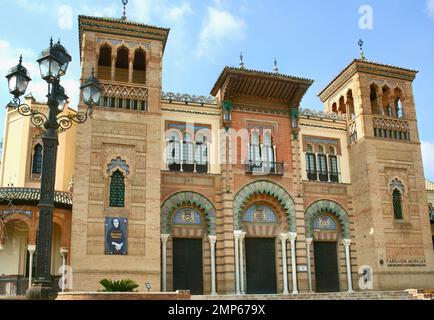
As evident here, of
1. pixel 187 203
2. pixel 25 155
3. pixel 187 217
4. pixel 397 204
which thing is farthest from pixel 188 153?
pixel 397 204

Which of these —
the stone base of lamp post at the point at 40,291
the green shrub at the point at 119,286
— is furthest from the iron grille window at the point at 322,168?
the stone base of lamp post at the point at 40,291

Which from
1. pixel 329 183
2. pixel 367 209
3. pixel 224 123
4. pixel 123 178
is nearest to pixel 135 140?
pixel 123 178

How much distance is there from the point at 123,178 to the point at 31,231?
3.72 meters

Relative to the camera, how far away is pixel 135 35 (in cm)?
1973

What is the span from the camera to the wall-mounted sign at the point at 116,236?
17203mm

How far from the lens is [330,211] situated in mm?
21562

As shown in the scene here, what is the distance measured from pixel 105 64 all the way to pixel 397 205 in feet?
45.6

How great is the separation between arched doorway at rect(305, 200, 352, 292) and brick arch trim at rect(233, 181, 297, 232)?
36.6 inches

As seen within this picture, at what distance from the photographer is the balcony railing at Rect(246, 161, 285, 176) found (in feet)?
67.0

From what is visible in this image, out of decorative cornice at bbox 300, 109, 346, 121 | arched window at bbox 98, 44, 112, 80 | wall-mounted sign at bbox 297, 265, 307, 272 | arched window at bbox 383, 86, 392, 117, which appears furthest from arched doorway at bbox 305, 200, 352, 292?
arched window at bbox 98, 44, 112, 80

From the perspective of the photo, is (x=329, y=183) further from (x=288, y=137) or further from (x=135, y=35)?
(x=135, y=35)

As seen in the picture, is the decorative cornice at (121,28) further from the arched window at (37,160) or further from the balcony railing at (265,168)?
the arched window at (37,160)

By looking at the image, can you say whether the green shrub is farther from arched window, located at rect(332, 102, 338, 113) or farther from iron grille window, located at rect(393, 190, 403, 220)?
arched window, located at rect(332, 102, 338, 113)
